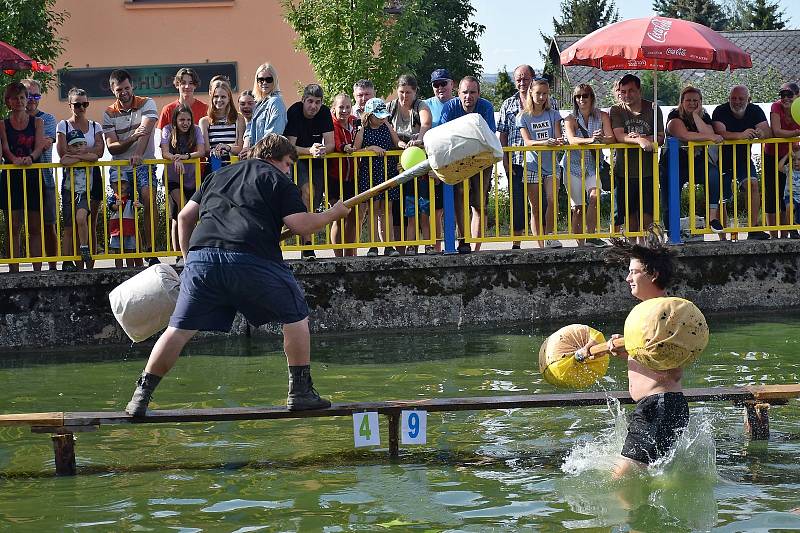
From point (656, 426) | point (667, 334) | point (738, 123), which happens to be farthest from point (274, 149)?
point (738, 123)

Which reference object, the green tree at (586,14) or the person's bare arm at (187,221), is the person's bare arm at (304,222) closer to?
the person's bare arm at (187,221)

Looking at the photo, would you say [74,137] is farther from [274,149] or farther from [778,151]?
[778,151]

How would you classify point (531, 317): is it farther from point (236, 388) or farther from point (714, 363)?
point (236, 388)

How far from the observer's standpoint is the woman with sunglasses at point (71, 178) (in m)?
12.0

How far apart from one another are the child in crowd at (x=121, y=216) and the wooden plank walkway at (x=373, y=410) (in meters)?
4.79

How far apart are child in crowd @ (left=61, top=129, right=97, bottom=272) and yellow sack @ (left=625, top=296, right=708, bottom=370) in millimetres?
6665

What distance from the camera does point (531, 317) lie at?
41.2 feet

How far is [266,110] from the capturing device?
Result: 11.8m

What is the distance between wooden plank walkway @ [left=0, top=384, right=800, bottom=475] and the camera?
24.1 feet

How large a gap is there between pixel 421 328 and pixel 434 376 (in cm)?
225

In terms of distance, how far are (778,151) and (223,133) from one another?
5.59m

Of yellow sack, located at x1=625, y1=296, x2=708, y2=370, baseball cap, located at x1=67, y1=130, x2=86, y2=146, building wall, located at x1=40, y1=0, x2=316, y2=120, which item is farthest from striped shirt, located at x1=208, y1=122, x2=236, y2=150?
building wall, located at x1=40, y1=0, x2=316, y2=120

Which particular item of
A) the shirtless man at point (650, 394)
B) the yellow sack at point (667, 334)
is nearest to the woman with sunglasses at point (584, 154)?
the shirtless man at point (650, 394)

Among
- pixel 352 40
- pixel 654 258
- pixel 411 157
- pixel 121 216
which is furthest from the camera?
pixel 352 40
